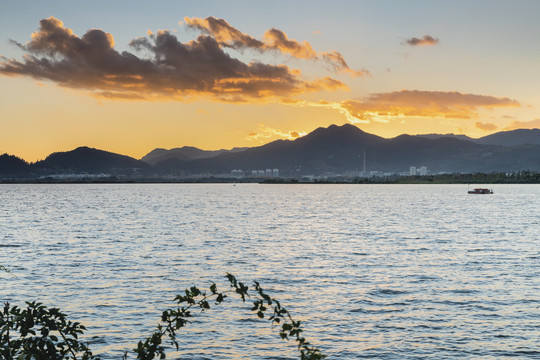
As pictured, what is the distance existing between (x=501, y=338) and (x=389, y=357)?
7.06 meters

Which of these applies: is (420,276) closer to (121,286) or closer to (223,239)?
(121,286)

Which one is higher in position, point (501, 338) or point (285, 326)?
point (285, 326)

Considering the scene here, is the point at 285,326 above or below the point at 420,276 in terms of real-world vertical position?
above

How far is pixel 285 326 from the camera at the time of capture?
9.73m

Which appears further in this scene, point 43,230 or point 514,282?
point 43,230

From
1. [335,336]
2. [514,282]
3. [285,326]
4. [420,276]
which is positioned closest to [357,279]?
[420,276]

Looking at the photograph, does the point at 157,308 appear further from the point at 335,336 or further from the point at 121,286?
the point at 335,336

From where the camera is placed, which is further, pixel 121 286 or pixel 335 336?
pixel 121 286

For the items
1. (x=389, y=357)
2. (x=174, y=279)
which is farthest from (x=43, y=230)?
(x=389, y=357)

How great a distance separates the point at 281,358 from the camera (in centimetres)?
2545

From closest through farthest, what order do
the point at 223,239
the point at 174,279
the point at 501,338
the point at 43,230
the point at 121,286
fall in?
the point at 501,338 < the point at 121,286 < the point at 174,279 < the point at 223,239 < the point at 43,230

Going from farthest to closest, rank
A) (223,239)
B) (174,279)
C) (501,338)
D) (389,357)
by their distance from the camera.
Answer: (223,239) < (174,279) < (501,338) < (389,357)

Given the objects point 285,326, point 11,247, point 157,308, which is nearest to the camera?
point 285,326

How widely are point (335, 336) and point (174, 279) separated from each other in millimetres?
19541
